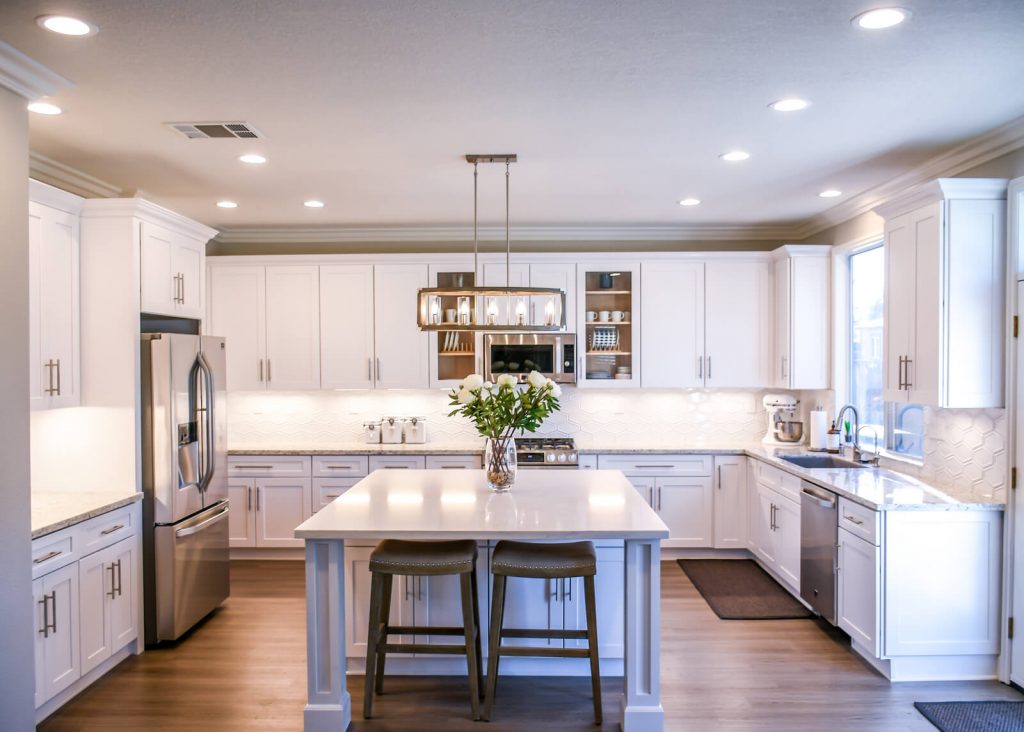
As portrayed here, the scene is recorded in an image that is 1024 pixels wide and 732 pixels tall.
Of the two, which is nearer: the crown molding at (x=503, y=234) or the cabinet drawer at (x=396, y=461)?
the cabinet drawer at (x=396, y=461)

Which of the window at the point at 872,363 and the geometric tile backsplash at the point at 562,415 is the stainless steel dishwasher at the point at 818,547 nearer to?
the window at the point at 872,363

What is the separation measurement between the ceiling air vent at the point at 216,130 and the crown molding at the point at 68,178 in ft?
3.50

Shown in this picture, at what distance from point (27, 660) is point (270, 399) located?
3.56 m

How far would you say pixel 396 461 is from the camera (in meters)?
5.44

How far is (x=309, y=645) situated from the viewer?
2939 millimetres

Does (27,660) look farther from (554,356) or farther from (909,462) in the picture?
(909,462)

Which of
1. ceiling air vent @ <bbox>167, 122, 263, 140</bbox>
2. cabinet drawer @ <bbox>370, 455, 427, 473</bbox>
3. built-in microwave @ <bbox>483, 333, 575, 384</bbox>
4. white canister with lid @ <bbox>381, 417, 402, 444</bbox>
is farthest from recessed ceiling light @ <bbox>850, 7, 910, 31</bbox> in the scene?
white canister with lid @ <bbox>381, 417, 402, 444</bbox>

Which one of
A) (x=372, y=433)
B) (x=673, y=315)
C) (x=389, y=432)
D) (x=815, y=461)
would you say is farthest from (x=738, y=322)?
(x=372, y=433)

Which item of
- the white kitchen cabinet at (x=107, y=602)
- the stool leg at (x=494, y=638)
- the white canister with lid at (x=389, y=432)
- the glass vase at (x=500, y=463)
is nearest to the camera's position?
the stool leg at (x=494, y=638)

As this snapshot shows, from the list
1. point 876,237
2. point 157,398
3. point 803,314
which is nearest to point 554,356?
point 803,314

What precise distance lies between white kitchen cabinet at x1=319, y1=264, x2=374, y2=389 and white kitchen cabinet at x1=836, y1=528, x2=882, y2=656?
3673 mm

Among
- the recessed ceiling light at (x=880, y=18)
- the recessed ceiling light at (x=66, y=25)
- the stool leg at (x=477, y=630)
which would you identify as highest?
the recessed ceiling light at (x=66, y=25)

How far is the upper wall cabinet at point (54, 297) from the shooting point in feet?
11.0

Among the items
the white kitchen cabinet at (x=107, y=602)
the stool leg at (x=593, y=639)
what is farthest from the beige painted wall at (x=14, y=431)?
the stool leg at (x=593, y=639)
